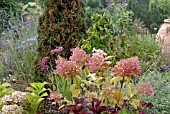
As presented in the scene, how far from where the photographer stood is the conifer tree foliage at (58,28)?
394 centimetres

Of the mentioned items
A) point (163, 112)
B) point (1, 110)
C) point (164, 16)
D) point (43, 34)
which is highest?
point (164, 16)

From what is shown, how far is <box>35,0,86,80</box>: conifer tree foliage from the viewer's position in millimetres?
3943

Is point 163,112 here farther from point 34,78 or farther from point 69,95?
point 34,78

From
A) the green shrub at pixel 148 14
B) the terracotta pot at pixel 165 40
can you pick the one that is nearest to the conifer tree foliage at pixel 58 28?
the terracotta pot at pixel 165 40

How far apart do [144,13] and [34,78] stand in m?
8.26

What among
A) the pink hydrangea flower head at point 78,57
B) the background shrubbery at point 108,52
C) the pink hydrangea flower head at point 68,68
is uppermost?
the background shrubbery at point 108,52

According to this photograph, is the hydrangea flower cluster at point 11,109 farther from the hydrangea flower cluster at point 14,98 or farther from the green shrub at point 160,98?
the green shrub at point 160,98

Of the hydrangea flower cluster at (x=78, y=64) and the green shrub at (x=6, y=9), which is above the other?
the green shrub at (x=6, y=9)

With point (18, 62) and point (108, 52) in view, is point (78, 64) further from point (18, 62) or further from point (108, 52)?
point (18, 62)

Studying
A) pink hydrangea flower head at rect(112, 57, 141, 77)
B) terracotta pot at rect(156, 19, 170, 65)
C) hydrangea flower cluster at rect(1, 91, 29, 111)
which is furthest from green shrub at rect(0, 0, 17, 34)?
pink hydrangea flower head at rect(112, 57, 141, 77)

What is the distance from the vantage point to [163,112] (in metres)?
2.67

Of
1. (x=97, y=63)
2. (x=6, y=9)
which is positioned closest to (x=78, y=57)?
(x=97, y=63)

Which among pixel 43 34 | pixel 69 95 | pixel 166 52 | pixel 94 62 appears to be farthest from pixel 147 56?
pixel 94 62

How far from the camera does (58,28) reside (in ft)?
12.9
